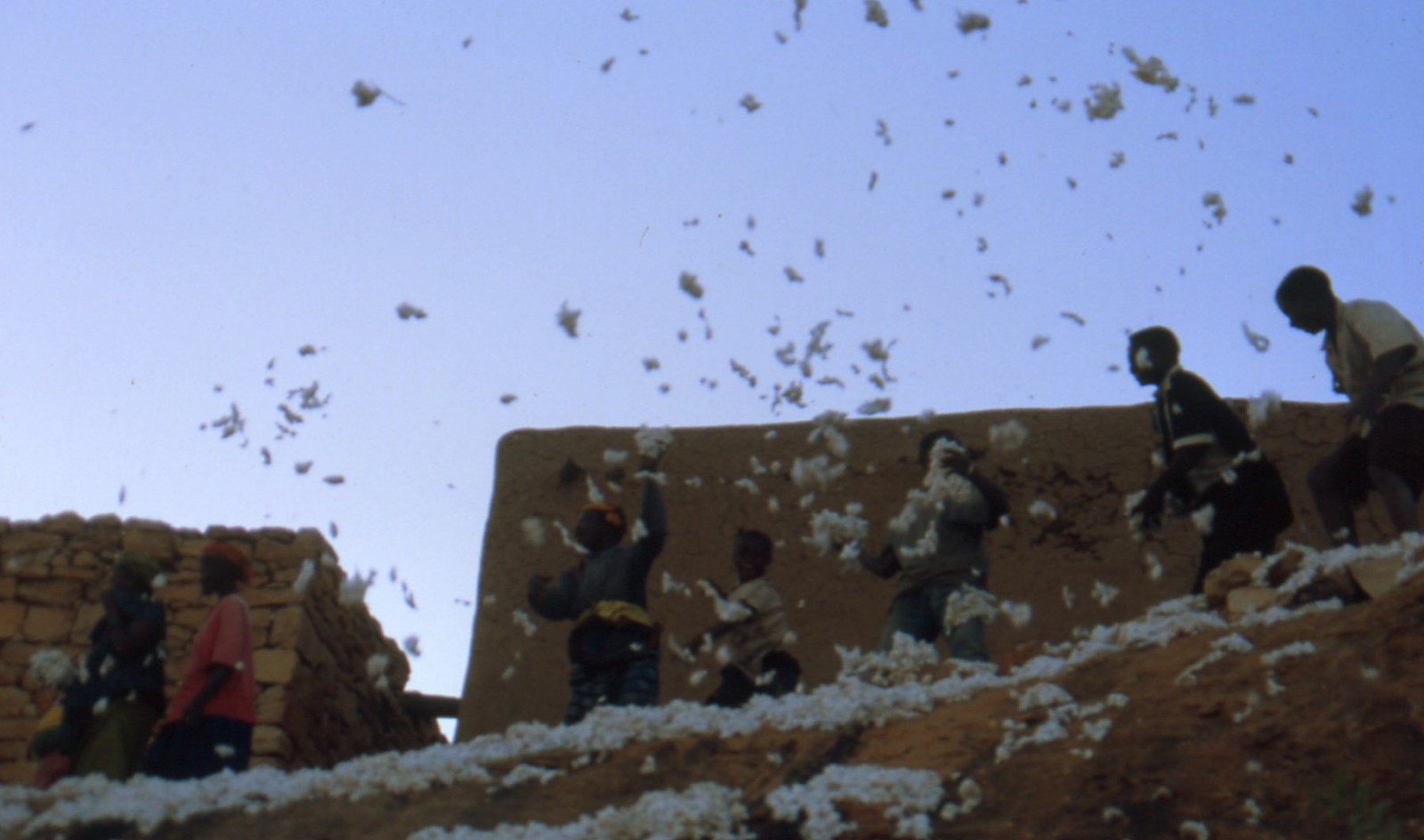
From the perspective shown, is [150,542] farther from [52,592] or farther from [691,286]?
[691,286]

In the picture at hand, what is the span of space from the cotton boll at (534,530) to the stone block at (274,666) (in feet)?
4.37

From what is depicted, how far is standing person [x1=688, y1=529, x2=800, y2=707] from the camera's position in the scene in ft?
16.9

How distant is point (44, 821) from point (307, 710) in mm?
3515

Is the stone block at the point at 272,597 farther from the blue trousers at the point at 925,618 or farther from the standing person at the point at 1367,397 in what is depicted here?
the standing person at the point at 1367,397

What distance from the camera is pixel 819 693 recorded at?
14.0 ft

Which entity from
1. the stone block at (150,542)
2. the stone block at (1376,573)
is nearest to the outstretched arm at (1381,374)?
the stone block at (1376,573)

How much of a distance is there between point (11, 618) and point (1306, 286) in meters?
6.25

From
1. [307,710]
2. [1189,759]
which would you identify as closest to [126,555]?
[307,710]

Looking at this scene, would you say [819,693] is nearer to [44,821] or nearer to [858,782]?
[858,782]

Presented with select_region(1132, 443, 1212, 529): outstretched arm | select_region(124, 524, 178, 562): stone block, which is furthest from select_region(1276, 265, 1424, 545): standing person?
select_region(124, 524, 178, 562): stone block

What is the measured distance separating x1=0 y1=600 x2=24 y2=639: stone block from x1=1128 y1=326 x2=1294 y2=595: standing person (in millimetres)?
5575

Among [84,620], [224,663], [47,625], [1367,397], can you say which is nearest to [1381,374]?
[1367,397]

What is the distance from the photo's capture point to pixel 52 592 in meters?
7.41

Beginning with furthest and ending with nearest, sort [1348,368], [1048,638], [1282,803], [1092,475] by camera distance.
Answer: [1092,475] < [1048,638] < [1348,368] < [1282,803]
